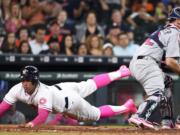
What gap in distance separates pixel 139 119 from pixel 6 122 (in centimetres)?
388

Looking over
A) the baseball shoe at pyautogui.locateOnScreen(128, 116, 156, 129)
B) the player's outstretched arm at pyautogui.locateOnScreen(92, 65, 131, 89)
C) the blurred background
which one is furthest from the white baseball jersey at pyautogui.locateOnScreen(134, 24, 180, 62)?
the blurred background

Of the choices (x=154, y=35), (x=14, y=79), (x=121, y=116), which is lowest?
(x=121, y=116)

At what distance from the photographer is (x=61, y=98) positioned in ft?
30.7

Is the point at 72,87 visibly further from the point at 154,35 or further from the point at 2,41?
the point at 2,41

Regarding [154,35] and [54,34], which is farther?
[54,34]

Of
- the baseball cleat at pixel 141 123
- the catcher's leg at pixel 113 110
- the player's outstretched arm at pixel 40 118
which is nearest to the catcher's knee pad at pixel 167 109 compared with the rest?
the baseball cleat at pixel 141 123

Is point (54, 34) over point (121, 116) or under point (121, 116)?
over

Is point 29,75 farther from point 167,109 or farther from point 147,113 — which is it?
point 167,109

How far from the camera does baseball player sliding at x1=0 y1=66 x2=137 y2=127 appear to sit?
898cm

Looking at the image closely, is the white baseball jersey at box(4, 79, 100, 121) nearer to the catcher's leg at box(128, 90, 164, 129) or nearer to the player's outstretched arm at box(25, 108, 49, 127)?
the player's outstretched arm at box(25, 108, 49, 127)

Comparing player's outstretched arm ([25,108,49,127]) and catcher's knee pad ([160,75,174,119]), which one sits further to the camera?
catcher's knee pad ([160,75,174,119])

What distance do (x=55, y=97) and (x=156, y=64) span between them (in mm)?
1500

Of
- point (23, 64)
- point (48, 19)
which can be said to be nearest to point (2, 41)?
point (23, 64)

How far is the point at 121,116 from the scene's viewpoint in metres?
12.6
